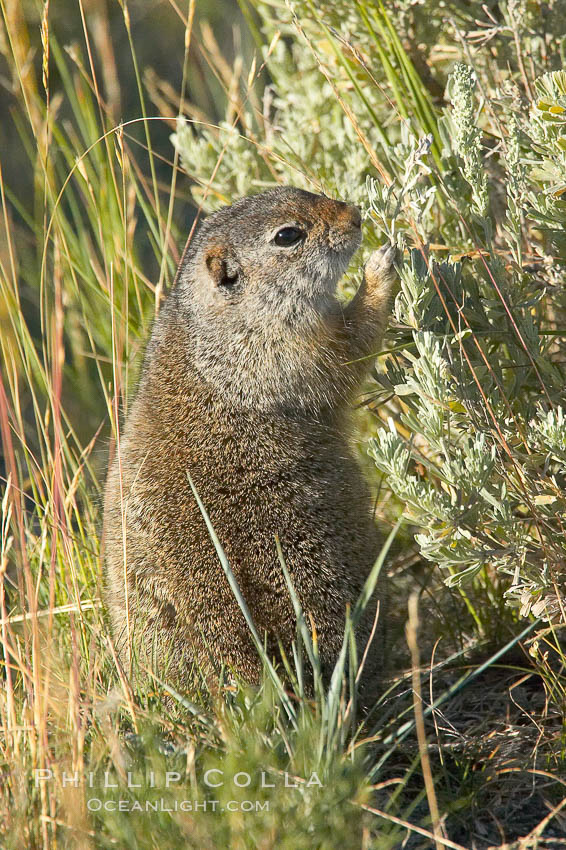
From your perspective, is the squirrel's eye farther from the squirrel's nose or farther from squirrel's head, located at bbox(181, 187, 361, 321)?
the squirrel's nose

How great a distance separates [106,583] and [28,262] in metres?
3.20

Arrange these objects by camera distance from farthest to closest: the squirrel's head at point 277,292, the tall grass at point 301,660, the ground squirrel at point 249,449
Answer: the squirrel's head at point 277,292
the ground squirrel at point 249,449
the tall grass at point 301,660

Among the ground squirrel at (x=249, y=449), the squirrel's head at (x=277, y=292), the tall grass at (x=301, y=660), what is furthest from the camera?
the squirrel's head at (x=277, y=292)

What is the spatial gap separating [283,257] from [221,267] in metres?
0.25

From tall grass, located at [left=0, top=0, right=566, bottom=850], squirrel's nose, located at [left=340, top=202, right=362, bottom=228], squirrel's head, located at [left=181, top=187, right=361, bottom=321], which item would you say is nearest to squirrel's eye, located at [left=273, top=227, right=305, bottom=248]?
squirrel's head, located at [left=181, top=187, right=361, bottom=321]

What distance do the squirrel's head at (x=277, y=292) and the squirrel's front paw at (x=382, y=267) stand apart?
0.75 feet

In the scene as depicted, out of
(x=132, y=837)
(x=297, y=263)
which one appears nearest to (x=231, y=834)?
(x=132, y=837)

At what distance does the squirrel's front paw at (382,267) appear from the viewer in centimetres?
305

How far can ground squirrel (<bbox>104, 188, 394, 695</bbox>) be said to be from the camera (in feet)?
9.70

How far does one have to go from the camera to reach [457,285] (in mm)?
2977

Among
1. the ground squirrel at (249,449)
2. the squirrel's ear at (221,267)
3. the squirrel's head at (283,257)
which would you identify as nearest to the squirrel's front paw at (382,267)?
the ground squirrel at (249,449)

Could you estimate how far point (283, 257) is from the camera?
3379 mm

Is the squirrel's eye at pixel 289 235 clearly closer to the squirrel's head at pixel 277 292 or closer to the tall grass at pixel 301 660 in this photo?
the squirrel's head at pixel 277 292

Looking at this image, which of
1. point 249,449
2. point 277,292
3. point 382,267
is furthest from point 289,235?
point 249,449
